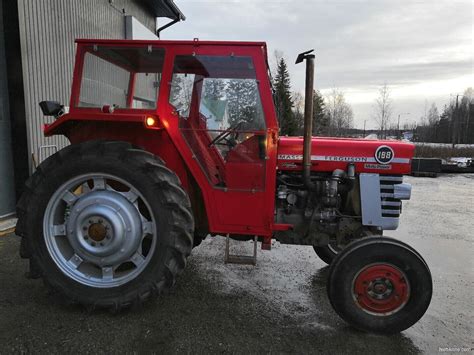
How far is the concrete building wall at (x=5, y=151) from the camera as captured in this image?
5.46 meters

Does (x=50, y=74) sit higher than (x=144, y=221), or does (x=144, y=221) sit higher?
(x=50, y=74)

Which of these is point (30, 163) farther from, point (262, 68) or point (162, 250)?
point (262, 68)

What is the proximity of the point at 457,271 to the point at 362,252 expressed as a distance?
231 centimetres

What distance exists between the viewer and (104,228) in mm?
3008

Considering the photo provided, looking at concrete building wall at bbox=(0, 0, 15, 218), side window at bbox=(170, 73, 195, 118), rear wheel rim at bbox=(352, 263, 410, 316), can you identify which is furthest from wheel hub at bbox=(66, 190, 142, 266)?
concrete building wall at bbox=(0, 0, 15, 218)

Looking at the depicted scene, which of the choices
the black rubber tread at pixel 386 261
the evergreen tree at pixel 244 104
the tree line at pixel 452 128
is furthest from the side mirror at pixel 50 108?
the tree line at pixel 452 128

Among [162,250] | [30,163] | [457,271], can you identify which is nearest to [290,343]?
[162,250]

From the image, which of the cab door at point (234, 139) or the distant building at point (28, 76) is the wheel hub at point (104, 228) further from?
the distant building at point (28, 76)

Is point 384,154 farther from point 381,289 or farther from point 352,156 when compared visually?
point 381,289

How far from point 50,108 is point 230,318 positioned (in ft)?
7.47

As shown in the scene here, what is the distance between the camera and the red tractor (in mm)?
2873

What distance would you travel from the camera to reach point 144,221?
3.04m

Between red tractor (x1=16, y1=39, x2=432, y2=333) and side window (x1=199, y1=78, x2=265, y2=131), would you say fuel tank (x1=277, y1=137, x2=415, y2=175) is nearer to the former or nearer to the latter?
red tractor (x1=16, y1=39, x2=432, y2=333)

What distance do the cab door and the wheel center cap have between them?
0.87 m
